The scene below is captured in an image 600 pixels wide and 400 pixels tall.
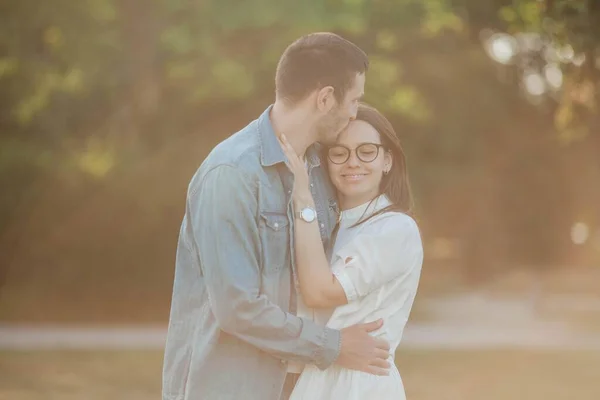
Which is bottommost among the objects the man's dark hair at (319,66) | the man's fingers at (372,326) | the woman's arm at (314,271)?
the man's fingers at (372,326)

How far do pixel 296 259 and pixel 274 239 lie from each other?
4.2 inches

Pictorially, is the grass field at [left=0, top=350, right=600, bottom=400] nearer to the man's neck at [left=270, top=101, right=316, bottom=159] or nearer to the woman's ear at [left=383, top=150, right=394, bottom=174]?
the woman's ear at [left=383, top=150, right=394, bottom=174]

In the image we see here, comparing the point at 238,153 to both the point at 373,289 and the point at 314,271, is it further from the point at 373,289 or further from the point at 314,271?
the point at 373,289

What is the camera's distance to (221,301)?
10.4ft

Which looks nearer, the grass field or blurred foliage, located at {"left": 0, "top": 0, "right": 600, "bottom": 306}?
the grass field

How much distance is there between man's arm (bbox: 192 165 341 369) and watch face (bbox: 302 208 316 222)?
0.21 meters

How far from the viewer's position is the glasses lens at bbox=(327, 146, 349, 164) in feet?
11.7

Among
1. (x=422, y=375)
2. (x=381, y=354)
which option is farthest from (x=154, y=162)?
(x=381, y=354)

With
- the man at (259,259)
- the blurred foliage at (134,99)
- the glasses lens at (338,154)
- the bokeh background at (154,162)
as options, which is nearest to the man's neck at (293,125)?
the man at (259,259)

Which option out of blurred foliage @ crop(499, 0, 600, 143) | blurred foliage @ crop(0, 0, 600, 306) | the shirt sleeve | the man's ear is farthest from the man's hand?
blurred foliage @ crop(0, 0, 600, 306)

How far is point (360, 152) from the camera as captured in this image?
355 cm

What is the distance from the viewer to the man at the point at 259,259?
3176mm

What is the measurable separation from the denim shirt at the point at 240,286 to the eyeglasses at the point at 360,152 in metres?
0.24

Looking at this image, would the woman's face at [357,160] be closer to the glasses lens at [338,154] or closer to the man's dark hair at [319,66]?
the glasses lens at [338,154]
